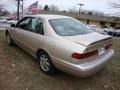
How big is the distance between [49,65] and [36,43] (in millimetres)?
763

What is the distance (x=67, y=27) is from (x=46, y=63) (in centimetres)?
109

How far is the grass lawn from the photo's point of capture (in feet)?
13.5

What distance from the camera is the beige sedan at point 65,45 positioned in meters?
3.76

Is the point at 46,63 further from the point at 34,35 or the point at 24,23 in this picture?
the point at 24,23

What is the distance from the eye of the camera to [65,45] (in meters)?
3.94

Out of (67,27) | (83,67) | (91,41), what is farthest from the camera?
(67,27)

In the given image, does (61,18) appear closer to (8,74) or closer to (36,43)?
(36,43)

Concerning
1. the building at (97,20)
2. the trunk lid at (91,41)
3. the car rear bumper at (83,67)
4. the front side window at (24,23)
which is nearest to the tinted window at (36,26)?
the front side window at (24,23)

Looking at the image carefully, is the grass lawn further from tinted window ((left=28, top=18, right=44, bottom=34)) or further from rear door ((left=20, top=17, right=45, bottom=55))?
tinted window ((left=28, top=18, right=44, bottom=34))

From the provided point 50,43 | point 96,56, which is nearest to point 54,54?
point 50,43

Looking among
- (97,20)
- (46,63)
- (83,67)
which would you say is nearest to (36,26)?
(46,63)

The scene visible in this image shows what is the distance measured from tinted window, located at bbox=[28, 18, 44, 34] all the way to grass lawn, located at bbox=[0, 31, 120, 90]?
1031 millimetres

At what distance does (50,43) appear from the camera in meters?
4.32

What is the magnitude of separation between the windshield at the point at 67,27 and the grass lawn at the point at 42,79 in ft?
3.65
